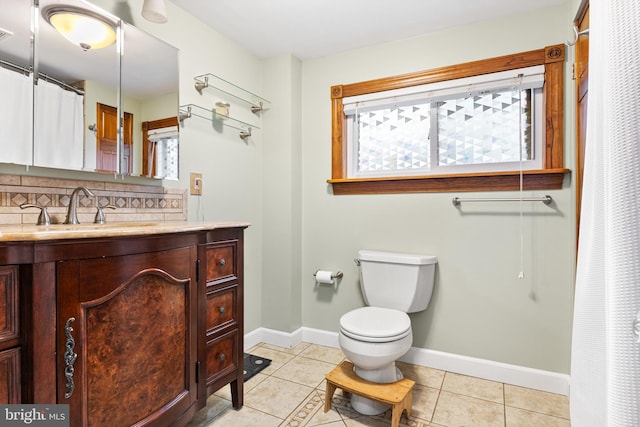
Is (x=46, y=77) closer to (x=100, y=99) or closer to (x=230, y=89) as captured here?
(x=100, y=99)

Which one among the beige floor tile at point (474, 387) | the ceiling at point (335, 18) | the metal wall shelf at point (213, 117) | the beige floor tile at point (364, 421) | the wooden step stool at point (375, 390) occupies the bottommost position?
the beige floor tile at point (364, 421)

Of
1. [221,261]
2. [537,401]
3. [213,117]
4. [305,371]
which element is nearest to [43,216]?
[221,261]

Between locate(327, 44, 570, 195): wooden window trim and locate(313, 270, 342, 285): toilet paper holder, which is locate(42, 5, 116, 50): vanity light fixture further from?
locate(313, 270, 342, 285): toilet paper holder

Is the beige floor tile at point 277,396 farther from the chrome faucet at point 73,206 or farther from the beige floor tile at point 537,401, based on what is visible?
the chrome faucet at point 73,206

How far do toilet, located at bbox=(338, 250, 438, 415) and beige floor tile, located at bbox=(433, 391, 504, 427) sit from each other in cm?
25

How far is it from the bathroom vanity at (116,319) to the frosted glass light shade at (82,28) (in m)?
0.85

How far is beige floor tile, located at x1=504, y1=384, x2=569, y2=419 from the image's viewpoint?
165 cm

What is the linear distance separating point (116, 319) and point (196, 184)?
1.06 meters

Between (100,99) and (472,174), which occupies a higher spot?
(100,99)

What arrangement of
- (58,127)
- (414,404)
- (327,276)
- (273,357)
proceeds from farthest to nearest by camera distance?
1. (327,276)
2. (273,357)
3. (414,404)
4. (58,127)

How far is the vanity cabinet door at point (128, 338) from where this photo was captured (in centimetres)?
96

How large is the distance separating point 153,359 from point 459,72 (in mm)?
2204

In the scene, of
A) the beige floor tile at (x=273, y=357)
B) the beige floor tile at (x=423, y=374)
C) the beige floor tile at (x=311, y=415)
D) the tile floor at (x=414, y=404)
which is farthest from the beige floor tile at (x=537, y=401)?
the beige floor tile at (x=273, y=357)

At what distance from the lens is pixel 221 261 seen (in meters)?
1.52
